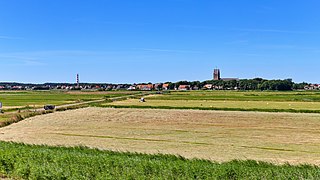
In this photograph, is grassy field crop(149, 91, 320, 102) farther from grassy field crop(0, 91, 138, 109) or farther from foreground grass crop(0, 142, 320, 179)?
foreground grass crop(0, 142, 320, 179)

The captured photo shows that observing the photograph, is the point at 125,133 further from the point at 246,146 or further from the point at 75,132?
the point at 246,146

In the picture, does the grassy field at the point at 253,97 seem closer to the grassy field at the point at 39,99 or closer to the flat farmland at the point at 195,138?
the grassy field at the point at 39,99

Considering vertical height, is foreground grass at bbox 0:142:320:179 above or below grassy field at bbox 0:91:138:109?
above

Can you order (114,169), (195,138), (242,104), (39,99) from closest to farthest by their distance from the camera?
1. (114,169)
2. (195,138)
3. (242,104)
4. (39,99)

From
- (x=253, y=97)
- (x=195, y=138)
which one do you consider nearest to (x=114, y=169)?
(x=195, y=138)

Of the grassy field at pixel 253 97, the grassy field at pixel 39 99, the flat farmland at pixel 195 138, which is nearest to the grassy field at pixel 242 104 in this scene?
the grassy field at pixel 253 97

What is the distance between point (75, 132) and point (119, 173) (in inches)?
915

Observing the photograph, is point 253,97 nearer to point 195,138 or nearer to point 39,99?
point 39,99

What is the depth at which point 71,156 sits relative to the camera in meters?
15.0

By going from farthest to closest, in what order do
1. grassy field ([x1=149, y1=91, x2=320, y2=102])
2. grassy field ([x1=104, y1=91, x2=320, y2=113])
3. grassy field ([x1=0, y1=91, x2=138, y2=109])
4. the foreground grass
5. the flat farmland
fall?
grassy field ([x1=149, y1=91, x2=320, y2=102]) < grassy field ([x1=0, y1=91, x2=138, y2=109]) < grassy field ([x1=104, y1=91, x2=320, y2=113]) < the flat farmland < the foreground grass

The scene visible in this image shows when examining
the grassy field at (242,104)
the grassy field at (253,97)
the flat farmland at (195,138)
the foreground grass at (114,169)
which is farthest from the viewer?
the grassy field at (253,97)

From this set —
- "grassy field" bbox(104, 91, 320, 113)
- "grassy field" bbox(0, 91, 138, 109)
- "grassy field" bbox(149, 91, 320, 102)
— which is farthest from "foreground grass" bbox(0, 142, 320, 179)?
"grassy field" bbox(149, 91, 320, 102)

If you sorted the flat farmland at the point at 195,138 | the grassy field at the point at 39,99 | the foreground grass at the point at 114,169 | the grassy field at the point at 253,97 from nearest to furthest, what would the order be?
the foreground grass at the point at 114,169 → the flat farmland at the point at 195,138 → the grassy field at the point at 39,99 → the grassy field at the point at 253,97

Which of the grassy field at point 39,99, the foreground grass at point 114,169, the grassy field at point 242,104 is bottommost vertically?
the grassy field at point 242,104
